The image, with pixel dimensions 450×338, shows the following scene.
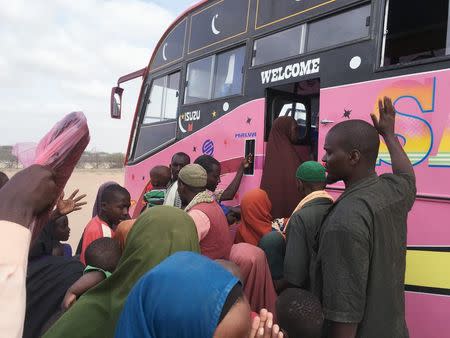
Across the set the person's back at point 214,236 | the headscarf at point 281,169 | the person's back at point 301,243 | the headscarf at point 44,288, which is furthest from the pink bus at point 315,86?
the headscarf at point 44,288

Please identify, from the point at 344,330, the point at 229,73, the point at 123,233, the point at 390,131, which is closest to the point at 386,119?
the point at 390,131

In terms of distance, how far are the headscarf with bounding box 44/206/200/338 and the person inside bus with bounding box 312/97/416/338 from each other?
63 centimetres

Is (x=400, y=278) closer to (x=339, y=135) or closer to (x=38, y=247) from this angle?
(x=339, y=135)

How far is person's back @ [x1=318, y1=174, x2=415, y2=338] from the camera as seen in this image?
1.69 m

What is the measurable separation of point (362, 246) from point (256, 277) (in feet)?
3.31

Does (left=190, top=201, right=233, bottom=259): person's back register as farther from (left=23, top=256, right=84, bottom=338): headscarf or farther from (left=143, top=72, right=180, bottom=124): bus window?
(left=143, top=72, right=180, bottom=124): bus window

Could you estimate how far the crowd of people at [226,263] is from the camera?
100cm

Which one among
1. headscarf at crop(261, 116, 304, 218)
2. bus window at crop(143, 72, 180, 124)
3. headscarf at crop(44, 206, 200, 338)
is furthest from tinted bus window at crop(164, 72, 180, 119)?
headscarf at crop(44, 206, 200, 338)

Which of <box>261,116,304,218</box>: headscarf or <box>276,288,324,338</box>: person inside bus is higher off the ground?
<box>261,116,304,218</box>: headscarf

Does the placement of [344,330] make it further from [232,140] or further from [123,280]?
[232,140]

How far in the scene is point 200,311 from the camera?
1.01m

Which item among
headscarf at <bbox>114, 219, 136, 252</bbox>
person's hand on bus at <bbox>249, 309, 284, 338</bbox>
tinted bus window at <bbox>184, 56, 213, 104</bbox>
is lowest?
person's hand on bus at <bbox>249, 309, 284, 338</bbox>

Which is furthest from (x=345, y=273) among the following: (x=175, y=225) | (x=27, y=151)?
(x=27, y=151)

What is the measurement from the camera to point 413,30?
3.59 meters
